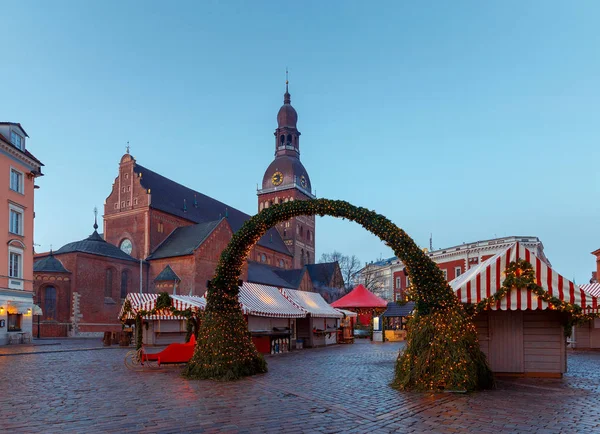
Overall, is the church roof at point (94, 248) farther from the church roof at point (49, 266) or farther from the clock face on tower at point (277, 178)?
the clock face on tower at point (277, 178)

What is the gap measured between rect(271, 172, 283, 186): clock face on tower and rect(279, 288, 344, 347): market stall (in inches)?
1910

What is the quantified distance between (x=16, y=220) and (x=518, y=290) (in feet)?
102

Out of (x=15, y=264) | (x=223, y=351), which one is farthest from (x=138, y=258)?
(x=223, y=351)

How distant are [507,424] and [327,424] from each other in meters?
2.51

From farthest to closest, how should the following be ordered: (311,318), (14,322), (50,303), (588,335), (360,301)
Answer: (50,303) < (360,301) < (14,322) < (311,318) < (588,335)

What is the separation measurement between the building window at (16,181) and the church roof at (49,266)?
13.3m

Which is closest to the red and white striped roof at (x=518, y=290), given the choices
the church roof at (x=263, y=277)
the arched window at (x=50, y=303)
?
the arched window at (x=50, y=303)

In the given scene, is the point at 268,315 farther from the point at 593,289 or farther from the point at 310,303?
the point at 593,289

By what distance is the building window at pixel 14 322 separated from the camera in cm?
3098

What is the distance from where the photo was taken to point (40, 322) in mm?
42031

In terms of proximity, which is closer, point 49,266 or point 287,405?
point 287,405

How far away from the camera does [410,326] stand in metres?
11.1

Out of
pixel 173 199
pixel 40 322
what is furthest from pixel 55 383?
pixel 173 199

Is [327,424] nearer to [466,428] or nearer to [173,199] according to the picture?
[466,428]
